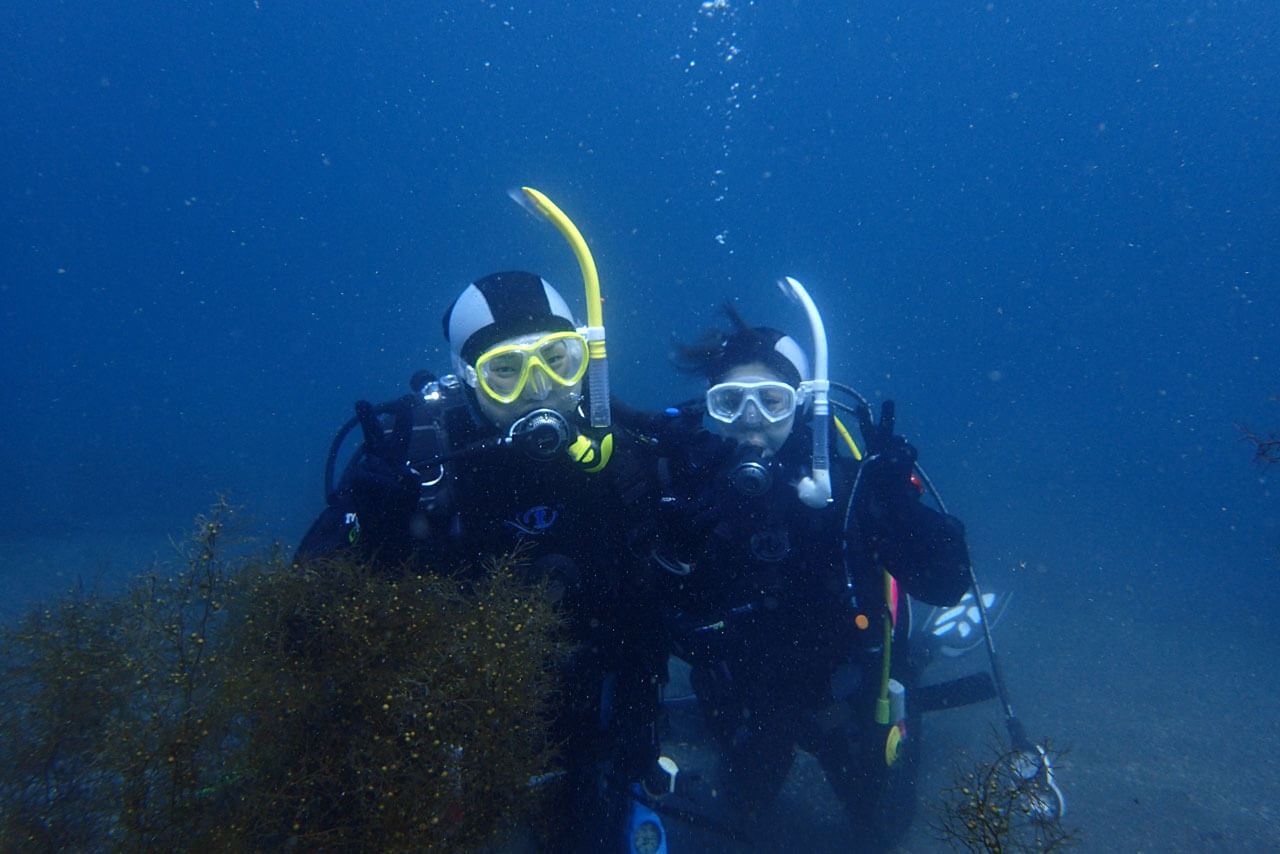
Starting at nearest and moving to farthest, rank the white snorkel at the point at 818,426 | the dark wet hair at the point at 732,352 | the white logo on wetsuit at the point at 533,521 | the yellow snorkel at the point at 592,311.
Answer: the yellow snorkel at the point at 592,311 → the white logo on wetsuit at the point at 533,521 → the white snorkel at the point at 818,426 → the dark wet hair at the point at 732,352

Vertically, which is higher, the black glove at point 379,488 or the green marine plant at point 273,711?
the black glove at point 379,488

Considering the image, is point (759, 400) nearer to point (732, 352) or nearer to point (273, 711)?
point (732, 352)

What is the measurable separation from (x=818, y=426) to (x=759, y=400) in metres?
0.48

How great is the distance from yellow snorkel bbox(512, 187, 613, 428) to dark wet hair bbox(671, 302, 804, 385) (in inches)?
66.5

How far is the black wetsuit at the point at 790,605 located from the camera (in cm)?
413

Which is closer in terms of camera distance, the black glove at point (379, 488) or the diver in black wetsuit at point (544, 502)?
the black glove at point (379, 488)

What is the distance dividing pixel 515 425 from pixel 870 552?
287 cm

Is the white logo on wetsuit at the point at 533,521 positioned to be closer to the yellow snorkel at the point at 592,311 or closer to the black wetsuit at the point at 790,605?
the yellow snorkel at the point at 592,311

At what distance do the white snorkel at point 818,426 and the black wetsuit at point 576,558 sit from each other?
1.28 meters

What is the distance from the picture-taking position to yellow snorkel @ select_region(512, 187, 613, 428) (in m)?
3.54

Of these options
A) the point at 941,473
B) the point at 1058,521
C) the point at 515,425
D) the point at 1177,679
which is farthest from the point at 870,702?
the point at 941,473

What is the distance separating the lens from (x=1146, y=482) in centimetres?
5662

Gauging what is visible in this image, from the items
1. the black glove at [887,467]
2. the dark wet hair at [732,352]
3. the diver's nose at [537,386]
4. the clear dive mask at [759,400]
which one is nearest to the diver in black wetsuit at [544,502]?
the diver's nose at [537,386]

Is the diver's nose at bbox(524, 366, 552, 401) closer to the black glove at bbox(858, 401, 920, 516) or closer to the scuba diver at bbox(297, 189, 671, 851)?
the scuba diver at bbox(297, 189, 671, 851)
